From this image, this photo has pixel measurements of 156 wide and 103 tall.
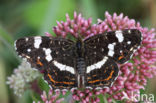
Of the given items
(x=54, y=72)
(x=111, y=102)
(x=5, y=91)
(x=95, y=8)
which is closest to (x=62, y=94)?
(x=54, y=72)

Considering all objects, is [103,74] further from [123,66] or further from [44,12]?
[44,12]

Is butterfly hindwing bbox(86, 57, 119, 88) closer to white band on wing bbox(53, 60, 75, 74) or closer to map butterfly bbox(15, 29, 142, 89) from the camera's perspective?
map butterfly bbox(15, 29, 142, 89)

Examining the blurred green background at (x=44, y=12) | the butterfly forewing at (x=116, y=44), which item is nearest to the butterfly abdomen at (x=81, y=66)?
the butterfly forewing at (x=116, y=44)

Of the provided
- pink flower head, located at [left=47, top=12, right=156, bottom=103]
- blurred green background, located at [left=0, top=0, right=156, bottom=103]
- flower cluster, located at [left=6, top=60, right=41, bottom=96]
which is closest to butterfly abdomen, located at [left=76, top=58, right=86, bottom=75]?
pink flower head, located at [left=47, top=12, right=156, bottom=103]

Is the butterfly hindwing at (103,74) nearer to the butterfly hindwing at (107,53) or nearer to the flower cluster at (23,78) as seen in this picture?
the butterfly hindwing at (107,53)

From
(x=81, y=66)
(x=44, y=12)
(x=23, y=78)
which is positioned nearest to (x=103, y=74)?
(x=81, y=66)

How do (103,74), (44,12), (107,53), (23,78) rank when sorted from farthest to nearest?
(44,12) < (23,78) < (107,53) < (103,74)
